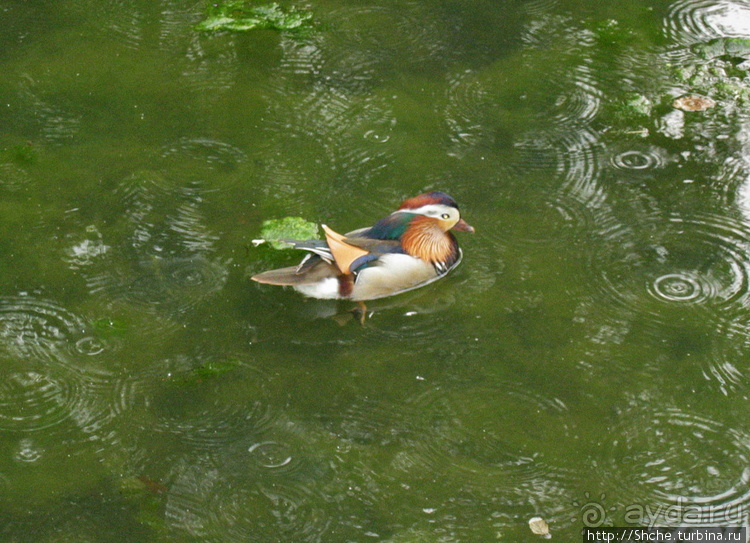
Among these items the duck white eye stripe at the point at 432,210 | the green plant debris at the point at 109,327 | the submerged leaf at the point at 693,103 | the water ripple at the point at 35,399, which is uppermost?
the duck white eye stripe at the point at 432,210

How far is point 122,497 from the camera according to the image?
420 centimetres

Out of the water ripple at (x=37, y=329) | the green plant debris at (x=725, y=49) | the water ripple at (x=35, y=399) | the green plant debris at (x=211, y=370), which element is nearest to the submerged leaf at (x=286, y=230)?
the green plant debris at (x=211, y=370)

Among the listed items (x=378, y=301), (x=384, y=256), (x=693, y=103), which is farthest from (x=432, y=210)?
(x=693, y=103)

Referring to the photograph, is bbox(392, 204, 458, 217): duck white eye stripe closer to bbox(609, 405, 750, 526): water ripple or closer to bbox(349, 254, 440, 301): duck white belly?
bbox(349, 254, 440, 301): duck white belly

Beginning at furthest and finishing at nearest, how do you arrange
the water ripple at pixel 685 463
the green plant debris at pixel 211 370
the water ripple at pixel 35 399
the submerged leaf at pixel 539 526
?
1. the green plant debris at pixel 211 370
2. the water ripple at pixel 35 399
3. the water ripple at pixel 685 463
4. the submerged leaf at pixel 539 526

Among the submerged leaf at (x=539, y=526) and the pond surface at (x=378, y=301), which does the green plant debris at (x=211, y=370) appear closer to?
the pond surface at (x=378, y=301)

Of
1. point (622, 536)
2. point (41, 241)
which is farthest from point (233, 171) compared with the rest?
point (622, 536)

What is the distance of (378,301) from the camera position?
5344 millimetres

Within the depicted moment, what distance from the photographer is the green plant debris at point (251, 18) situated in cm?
749

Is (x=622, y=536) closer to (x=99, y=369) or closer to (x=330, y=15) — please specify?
(x=99, y=369)

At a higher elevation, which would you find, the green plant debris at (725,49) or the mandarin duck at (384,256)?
the green plant debris at (725,49)

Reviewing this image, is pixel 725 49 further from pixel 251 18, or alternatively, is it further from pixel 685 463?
pixel 685 463

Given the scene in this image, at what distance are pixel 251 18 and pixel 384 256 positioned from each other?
3178 mm

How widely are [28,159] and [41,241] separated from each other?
0.89 m
